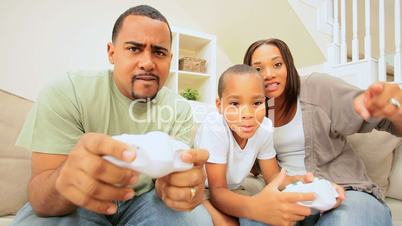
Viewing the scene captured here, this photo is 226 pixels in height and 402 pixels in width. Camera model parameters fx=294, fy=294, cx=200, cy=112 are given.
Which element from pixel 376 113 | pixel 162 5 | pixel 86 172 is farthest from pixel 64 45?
pixel 376 113

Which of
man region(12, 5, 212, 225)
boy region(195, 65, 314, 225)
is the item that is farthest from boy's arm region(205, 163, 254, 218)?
man region(12, 5, 212, 225)

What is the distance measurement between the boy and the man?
0.10 meters

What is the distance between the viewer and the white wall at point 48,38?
2.01 meters

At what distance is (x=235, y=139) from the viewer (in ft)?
3.65

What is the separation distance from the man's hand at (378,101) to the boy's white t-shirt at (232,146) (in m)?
0.42

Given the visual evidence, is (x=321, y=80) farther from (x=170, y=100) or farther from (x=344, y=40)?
(x=344, y=40)

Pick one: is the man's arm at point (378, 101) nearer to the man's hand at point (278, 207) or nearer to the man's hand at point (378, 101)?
the man's hand at point (378, 101)

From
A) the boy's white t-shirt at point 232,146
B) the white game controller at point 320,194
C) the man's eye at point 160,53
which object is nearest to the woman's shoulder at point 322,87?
the boy's white t-shirt at point 232,146

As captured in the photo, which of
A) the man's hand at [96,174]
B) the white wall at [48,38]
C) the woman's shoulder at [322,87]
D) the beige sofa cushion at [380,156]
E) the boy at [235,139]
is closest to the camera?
the man's hand at [96,174]

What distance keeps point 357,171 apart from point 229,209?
0.52 metres

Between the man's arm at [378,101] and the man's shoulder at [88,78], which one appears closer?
the man's arm at [378,101]

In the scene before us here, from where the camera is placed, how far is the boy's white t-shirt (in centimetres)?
102

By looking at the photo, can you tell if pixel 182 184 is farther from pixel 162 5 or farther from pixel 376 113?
pixel 162 5

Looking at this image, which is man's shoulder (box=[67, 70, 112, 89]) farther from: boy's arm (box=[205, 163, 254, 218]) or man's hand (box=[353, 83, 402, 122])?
man's hand (box=[353, 83, 402, 122])
